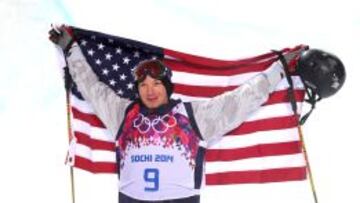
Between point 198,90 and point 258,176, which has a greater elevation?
point 198,90

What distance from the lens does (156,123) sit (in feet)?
20.8

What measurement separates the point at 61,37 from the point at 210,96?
1.96 metres

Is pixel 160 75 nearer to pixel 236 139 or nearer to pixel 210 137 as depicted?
pixel 210 137

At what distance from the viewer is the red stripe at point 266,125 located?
23.8 feet

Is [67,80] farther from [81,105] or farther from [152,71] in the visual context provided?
[152,71]

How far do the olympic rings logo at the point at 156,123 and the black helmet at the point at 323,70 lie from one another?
166cm

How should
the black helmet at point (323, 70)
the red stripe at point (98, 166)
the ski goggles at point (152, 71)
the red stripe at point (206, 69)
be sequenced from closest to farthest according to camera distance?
the ski goggles at point (152, 71) → the black helmet at point (323, 70) → the red stripe at point (98, 166) → the red stripe at point (206, 69)

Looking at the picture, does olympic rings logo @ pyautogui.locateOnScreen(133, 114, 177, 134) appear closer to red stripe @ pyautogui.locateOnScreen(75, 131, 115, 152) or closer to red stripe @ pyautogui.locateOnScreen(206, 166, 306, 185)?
red stripe @ pyautogui.locateOnScreen(75, 131, 115, 152)

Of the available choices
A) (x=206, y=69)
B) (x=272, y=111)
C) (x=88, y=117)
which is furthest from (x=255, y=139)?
(x=88, y=117)

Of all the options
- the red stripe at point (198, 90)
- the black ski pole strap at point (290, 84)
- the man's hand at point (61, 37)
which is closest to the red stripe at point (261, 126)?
the black ski pole strap at point (290, 84)

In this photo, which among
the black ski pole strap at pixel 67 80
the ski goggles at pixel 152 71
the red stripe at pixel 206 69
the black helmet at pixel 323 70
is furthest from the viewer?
the red stripe at pixel 206 69

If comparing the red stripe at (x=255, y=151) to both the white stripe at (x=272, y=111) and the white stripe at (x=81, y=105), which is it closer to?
the white stripe at (x=272, y=111)

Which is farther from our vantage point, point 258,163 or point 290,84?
point 258,163

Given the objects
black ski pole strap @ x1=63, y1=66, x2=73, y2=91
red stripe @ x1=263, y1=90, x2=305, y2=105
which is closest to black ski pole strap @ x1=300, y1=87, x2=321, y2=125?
red stripe @ x1=263, y1=90, x2=305, y2=105
